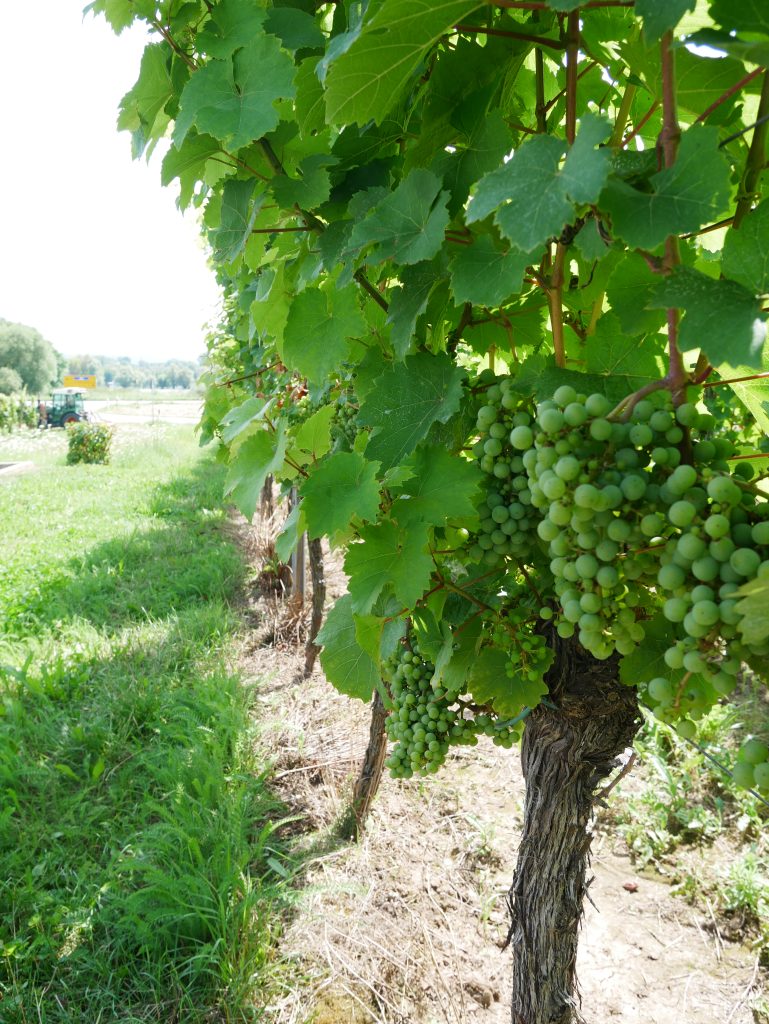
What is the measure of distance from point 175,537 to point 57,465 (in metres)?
10.6

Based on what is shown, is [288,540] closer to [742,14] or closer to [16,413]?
[742,14]

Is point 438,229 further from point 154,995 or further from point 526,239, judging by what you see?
point 154,995

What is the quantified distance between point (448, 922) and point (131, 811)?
165cm

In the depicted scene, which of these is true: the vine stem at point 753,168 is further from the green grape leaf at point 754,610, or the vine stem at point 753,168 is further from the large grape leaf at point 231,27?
the large grape leaf at point 231,27

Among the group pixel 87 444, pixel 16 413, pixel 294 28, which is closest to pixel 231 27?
pixel 294 28

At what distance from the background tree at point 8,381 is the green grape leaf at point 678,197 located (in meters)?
69.1

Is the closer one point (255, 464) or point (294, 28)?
point (294, 28)

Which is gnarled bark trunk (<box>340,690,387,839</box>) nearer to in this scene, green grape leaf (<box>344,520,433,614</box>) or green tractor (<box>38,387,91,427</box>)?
green grape leaf (<box>344,520,433,614</box>)

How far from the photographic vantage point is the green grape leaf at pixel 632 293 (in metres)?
0.91

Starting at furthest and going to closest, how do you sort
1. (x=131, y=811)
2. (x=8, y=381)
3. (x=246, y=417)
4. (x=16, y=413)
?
(x=8, y=381) < (x=16, y=413) < (x=131, y=811) < (x=246, y=417)

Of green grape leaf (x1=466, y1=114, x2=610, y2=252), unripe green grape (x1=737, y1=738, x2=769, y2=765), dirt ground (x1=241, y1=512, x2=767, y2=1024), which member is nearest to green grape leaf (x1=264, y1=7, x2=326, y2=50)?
green grape leaf (x1=466, y1=114, x2=610, y2=252)

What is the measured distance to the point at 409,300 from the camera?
1.09 metres

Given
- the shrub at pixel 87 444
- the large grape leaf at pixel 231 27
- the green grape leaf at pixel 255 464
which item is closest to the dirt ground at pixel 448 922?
the green grape leaf at pixel 255 464

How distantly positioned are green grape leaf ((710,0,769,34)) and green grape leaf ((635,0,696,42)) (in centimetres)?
5
